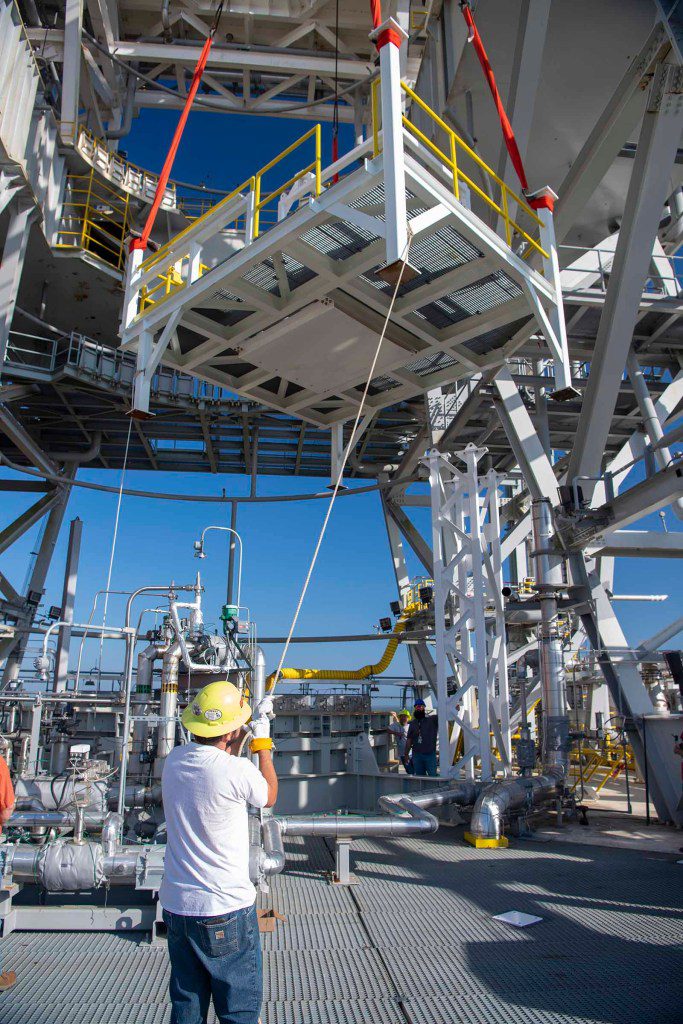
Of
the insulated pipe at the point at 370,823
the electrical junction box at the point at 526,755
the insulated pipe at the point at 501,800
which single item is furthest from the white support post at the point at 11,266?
the electrical junction box at the point at 526,755

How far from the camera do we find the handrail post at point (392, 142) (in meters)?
5.53

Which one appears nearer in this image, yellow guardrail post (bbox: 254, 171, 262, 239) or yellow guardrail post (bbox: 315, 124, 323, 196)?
yellow guardrail post (bbox: 315, 124, 323, 196)

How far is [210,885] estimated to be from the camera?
263cm

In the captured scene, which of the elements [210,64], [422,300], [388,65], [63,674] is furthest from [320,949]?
[210,64]

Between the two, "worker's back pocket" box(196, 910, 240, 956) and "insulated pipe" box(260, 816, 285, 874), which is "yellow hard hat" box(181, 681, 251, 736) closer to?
"worker's back pocket" box(196, 910, 240, 956)

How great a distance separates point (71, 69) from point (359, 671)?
16.8 metres

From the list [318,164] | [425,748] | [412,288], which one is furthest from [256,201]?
[425,748]

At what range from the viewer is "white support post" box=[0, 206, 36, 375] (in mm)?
13500

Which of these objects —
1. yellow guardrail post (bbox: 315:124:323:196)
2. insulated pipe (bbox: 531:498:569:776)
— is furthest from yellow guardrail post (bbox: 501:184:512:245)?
insulated pipe (bbox: 531:498:569:776)

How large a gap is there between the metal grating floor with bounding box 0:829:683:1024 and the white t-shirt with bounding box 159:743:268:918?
72.6 inches

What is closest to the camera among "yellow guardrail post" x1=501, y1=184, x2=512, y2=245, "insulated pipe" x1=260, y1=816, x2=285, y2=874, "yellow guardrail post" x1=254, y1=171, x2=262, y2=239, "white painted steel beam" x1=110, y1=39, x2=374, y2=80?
"insulated pipe" x1=260, y1=816, x2=285, y2=874

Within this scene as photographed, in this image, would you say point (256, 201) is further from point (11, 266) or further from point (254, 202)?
point (11, 266)

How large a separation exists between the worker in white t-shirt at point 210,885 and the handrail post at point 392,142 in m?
4.27

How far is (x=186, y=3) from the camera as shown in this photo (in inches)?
626
